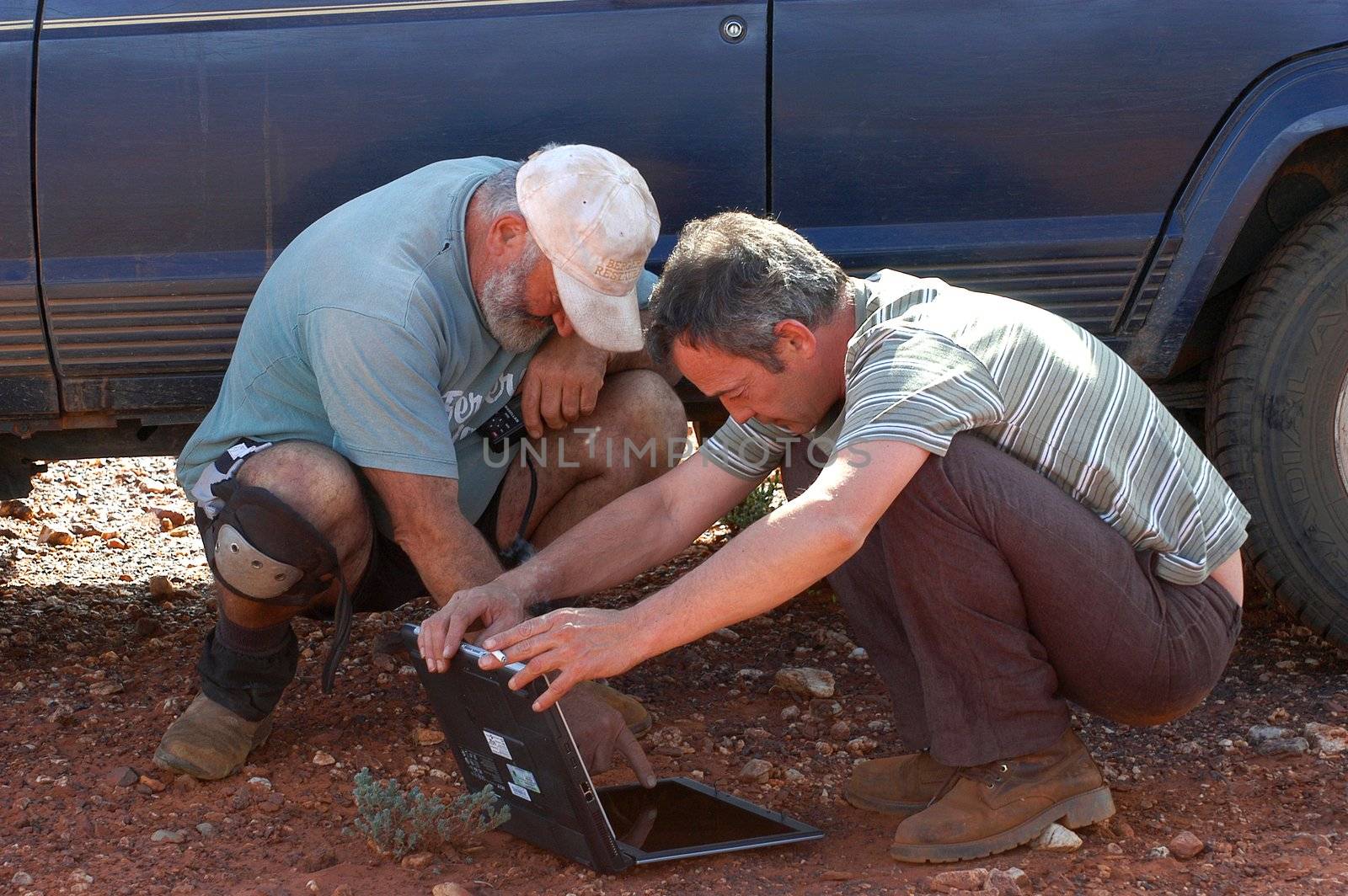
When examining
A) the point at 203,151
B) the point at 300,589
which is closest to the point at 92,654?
the point at 300,589

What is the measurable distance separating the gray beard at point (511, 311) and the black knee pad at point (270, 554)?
0.55m

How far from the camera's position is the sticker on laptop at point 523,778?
2.23m

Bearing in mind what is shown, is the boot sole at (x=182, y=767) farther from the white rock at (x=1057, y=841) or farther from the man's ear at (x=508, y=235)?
the white rock at (x=1057, y=841)

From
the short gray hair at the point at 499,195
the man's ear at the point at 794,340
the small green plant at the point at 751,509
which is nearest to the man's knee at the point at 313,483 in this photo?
the short gray hair at the point at 499,195

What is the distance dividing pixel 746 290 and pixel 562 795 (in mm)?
877

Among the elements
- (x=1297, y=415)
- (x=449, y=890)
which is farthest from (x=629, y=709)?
(x=1297, y=415)

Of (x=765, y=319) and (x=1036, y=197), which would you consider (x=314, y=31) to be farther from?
(x=1036, y=197)

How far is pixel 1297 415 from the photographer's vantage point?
2953 millimetres

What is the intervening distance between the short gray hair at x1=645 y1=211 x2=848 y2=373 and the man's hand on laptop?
0.53 m

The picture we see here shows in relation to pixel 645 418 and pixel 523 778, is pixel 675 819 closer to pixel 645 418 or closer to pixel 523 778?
pixel 523 778

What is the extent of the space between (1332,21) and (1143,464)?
1.19m

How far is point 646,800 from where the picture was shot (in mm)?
2480

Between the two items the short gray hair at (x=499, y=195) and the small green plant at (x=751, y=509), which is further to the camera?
the small green plant at (x=751, y=509)

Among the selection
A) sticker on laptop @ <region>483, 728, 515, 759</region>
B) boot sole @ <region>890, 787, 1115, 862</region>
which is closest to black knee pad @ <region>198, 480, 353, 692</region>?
sticker on laptop @ <region>483, 728, 515, 759</region>
